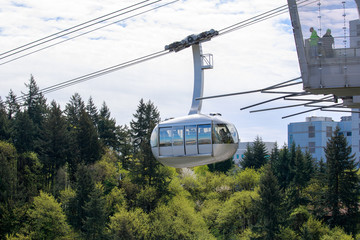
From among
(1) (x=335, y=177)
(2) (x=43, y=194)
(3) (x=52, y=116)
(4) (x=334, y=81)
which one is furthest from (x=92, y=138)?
(4) (x=334, y=81)

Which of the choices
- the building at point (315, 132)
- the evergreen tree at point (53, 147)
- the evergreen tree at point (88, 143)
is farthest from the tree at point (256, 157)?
the building at point (315, 132)

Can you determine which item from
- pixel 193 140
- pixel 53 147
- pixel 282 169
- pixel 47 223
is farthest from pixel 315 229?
pixel 193 140

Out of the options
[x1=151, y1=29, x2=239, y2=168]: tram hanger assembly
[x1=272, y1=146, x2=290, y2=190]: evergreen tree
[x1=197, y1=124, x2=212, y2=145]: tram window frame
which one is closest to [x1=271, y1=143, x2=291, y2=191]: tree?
[x1=272, y1=146, x2=290, y2=190]: evergreen tree

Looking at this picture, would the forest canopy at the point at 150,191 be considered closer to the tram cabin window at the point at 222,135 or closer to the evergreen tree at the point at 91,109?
the evergreen tree at the point at 91,109

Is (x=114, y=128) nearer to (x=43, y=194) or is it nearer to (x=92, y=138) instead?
(x=92, y=138)

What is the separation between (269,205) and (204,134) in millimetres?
43861

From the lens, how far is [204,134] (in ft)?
94.3

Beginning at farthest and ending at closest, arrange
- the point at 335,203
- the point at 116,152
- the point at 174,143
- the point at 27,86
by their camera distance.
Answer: the point at 27,86 → the point at 116,152 → the point at 335,203 → the point at 174,143

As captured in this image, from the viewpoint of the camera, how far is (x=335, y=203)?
2793 inches

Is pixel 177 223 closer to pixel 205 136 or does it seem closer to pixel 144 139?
pixel 144 139

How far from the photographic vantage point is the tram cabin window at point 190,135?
94.2ft

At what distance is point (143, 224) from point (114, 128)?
29.9 meters

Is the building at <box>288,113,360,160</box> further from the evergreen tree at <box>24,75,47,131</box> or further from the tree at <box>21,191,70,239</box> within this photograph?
the tree at <box>21,191,70,239</box>

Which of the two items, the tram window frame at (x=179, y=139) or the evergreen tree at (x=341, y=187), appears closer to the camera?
the tram window frame at (x=179, y=139)
